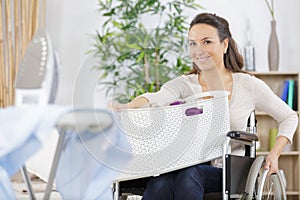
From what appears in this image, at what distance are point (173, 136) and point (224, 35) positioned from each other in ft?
2.08

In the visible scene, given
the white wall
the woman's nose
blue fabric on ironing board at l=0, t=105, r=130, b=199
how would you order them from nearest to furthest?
1. blue fabric on ironing board at l=0, t=105, r=130, b=199
2. the woman's nose
3. the white wall

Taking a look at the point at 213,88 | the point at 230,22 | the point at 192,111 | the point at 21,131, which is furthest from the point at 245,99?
the point at 230,22

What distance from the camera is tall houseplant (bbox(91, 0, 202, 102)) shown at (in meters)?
2.46

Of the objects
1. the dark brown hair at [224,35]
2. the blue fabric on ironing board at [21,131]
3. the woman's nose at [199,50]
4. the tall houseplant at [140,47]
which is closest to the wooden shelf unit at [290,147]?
the tall houseplant at [140,47]

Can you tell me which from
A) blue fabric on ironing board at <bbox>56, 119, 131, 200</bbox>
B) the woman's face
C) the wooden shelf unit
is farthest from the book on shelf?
blue fabric on ironing board at <bbox>56, 119, 131, 200</bbox>

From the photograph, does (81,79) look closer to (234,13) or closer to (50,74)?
(50,74)

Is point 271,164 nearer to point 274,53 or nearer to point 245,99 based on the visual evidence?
→ point 245,99

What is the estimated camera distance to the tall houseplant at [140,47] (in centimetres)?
246

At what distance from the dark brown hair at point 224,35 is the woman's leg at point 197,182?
16.9 inches

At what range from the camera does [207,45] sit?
2.56 m

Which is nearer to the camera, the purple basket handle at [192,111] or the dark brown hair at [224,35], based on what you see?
the purple basket handle at [192,111]

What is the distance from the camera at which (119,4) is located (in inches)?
173

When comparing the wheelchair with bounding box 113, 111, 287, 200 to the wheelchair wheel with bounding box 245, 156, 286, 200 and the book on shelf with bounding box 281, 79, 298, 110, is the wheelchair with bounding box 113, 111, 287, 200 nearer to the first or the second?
the wheelchair wheel with bounding box 245, 156, 286, 200

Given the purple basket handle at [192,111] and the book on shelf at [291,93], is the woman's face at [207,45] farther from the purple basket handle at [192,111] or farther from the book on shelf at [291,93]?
the book on shelf at [291,93]
